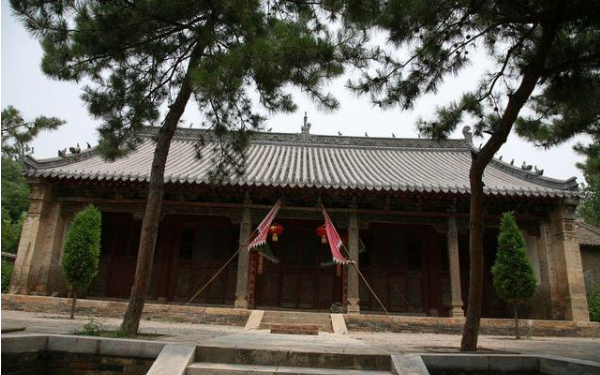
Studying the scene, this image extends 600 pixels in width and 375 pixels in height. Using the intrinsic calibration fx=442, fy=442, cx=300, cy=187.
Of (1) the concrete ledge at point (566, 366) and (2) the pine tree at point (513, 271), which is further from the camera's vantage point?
(2) the pine tree at point (513, 271)

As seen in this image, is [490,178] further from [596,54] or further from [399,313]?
[596,54]

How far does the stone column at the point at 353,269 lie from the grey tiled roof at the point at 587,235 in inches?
472

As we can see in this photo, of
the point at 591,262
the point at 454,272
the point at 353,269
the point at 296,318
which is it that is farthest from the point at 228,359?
the point at 591,262

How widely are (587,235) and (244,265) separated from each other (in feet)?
52.3

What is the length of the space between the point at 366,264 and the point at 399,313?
4.74 ft

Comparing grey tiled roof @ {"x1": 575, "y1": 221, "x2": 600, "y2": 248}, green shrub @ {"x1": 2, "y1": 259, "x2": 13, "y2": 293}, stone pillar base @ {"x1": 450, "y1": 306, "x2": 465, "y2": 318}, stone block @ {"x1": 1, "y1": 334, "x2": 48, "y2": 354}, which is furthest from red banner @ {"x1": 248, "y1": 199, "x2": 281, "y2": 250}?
grey tiled roof @ {"x1": 575, "y1": 221, "x2": 600, "y2": 248}

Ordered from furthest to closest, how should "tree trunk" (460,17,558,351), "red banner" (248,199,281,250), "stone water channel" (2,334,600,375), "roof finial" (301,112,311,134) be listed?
"roof finial" (301,112,311,134), "red banner" (248,199,281,250), "tree trunk" (460,17,558,351), "stone water channel" (2,334,600,375)

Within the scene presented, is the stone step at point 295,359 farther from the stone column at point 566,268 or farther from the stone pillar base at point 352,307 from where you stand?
the stone column at point 566,268

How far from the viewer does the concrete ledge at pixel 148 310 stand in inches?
350

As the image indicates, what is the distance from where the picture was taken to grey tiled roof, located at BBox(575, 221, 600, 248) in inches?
696

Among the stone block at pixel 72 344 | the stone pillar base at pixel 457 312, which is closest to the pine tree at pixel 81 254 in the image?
the stone block at pixel 72 344

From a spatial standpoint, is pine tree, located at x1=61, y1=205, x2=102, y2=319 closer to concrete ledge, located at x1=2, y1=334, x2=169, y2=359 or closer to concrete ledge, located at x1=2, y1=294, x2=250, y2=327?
concrete ledge, located at x1=2, y1=294, x2=250, y2=327

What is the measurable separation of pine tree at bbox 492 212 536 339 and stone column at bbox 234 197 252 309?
16.9ft

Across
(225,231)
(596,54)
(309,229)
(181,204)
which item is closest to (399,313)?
(309,229)
